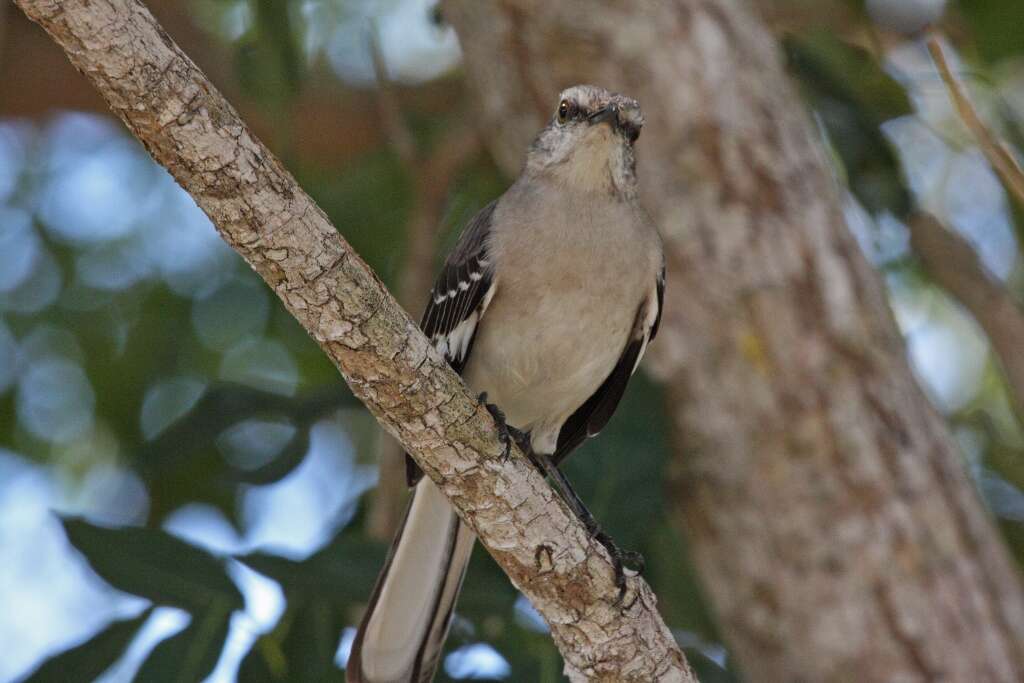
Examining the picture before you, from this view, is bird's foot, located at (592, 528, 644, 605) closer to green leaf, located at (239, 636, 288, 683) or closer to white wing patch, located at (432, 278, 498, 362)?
white wing patch, located at (432, 278, 498, 362)

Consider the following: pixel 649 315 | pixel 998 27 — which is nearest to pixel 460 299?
pixel 649 315

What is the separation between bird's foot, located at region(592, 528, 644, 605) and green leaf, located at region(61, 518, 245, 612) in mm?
990

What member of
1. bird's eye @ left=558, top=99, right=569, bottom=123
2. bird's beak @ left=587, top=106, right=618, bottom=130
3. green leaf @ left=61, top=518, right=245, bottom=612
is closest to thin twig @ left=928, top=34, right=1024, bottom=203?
bird's beak @ left=587, top=106, right=618, bottom=130

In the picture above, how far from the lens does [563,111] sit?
137 inches

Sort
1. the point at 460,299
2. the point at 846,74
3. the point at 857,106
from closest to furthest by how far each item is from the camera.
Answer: the point at 460,299 → the point at 857,106 → the point at 846,74

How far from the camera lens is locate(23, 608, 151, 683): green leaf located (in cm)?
328

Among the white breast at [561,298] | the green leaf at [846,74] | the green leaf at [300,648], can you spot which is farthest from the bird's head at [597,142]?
the green leaf at [300,648]

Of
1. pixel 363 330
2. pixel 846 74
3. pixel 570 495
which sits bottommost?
pixel 570 495

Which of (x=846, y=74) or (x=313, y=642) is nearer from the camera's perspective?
(x=313, y=642)

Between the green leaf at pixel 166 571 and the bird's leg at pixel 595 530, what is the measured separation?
90 centimetres

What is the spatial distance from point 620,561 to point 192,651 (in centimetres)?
126

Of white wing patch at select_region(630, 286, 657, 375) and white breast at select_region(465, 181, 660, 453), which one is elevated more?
white breast at select_region(465, 181, 660, 453)

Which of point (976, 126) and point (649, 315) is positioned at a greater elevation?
point (976, 126)

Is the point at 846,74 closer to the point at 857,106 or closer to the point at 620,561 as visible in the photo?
the point at 857,106
